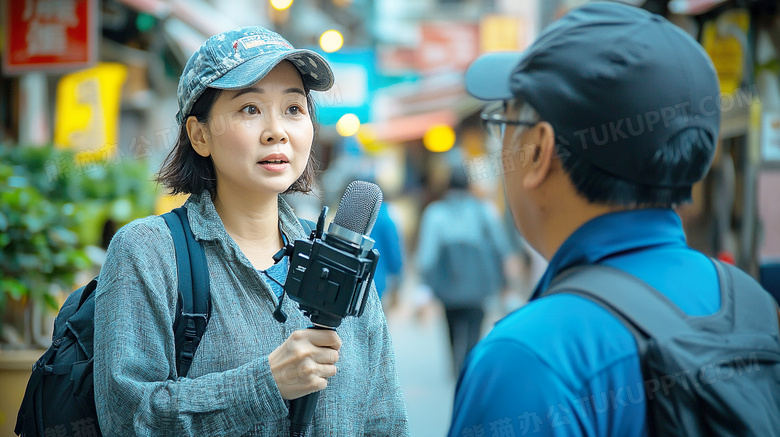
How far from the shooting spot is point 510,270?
7.81m

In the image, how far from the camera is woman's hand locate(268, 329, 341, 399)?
174 cm

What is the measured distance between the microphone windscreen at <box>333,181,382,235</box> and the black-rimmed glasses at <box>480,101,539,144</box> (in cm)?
34

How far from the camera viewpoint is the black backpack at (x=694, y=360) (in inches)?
46.4

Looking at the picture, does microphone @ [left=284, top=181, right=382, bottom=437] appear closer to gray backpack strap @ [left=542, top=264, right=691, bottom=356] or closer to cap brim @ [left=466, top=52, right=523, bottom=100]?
cap brim @ [left=466, top=52, right=523, bottom=100]

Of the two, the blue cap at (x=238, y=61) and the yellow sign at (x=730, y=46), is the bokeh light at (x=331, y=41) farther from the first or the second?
the blue cap at (x=238, y=61)

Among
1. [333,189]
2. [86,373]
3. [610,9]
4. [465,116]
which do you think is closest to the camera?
[610,9]

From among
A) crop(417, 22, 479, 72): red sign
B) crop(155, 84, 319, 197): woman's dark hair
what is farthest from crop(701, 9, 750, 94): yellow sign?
crop(417, 22, 479, 72): red sign

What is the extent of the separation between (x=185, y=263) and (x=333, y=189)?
1362 centimetres

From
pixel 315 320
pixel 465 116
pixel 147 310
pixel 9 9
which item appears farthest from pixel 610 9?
pixel 465 116

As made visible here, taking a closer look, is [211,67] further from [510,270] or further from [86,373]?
[510,270]

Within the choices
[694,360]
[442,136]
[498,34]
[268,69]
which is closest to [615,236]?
[694,360]

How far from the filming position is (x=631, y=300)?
3.98 ft

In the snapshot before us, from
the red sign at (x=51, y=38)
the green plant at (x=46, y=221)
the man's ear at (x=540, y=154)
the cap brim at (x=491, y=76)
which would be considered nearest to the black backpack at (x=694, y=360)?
the man's ear at (x=540, y=154)

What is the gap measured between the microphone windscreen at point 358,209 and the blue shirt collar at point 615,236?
0.57 m
